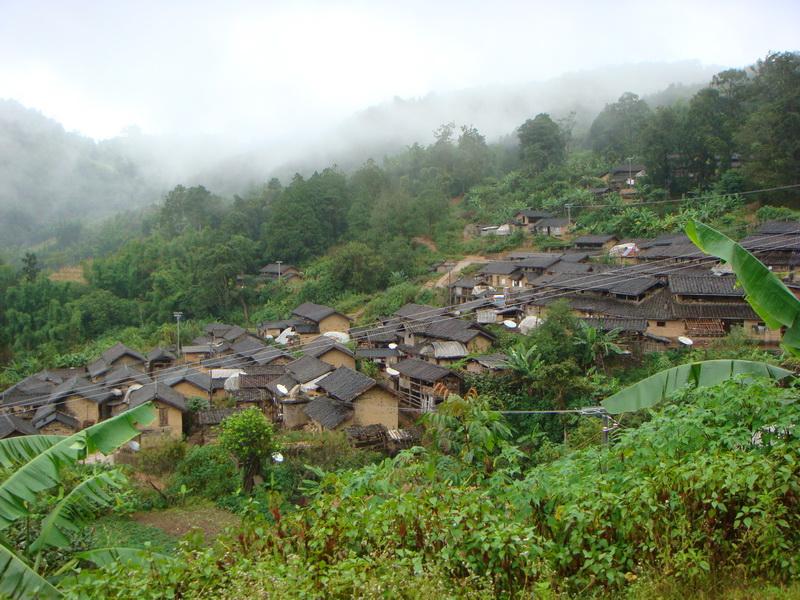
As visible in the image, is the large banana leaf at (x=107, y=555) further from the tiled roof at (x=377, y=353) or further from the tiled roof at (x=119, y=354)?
the tiled roof at (x=119, y=354)

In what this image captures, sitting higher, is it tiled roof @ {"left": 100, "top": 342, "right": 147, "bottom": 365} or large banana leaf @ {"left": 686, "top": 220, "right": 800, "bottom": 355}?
large banana leaf @ {"left": 686, "top": 220, "right": 800, "bottom": 355}

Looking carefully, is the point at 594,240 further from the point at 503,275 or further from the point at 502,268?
the point at 503,275

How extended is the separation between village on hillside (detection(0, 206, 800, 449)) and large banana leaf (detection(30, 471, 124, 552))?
1084 cm

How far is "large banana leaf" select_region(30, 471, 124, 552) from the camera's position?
466cm

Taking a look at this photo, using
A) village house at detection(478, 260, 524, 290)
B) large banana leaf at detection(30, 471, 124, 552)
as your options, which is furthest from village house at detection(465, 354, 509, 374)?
large banana leaf at detection(30, 471, 124, 552)

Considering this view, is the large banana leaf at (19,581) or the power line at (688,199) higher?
the large banana leaf at (19,581)

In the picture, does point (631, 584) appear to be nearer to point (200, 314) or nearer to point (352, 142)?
point (200, 314)

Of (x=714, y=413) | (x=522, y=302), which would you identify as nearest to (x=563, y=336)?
(x=522, y=302)

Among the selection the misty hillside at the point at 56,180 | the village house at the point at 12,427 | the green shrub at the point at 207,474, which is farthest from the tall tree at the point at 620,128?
the misty hillside at the point at 56,180

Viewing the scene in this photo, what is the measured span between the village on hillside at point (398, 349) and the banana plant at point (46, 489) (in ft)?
35.1

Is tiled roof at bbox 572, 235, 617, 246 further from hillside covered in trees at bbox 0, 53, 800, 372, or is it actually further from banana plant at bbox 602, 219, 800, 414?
banana plant at bbox 602, 219, 800, 414

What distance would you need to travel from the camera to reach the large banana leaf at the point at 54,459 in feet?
14.6

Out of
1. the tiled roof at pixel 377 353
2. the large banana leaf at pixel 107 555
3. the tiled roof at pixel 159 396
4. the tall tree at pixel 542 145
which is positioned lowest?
the tiled roof at pixel 377 353

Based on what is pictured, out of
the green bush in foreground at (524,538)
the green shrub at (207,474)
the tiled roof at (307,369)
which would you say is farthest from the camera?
the tiled roof at (307,369)
